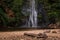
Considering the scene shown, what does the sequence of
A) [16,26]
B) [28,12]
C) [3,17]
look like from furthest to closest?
[28,12]
[16,26]
[3,17]

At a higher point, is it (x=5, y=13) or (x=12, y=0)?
(x=12, y=0)

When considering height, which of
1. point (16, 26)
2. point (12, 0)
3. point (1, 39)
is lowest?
point (16, 26)

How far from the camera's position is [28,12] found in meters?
17.7

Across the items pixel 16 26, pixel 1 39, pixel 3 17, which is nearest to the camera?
pixel 1 39

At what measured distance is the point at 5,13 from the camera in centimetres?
1608

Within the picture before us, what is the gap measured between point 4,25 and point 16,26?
4.20 feet

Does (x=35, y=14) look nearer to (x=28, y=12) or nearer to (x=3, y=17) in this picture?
(x=28, y=12)

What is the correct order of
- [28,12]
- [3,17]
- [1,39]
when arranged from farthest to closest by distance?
[28,12], [3,17], [1,39]

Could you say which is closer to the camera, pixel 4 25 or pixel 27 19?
pixel 4 25

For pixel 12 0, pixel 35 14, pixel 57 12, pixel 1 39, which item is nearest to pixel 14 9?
pixel 12 0

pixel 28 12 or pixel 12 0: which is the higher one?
pixel 12 0

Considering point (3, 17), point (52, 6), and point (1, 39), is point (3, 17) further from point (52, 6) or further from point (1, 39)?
point (1, 39)

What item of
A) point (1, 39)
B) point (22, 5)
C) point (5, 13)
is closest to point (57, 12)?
point (22, 5)

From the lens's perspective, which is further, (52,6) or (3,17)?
(52,6)
